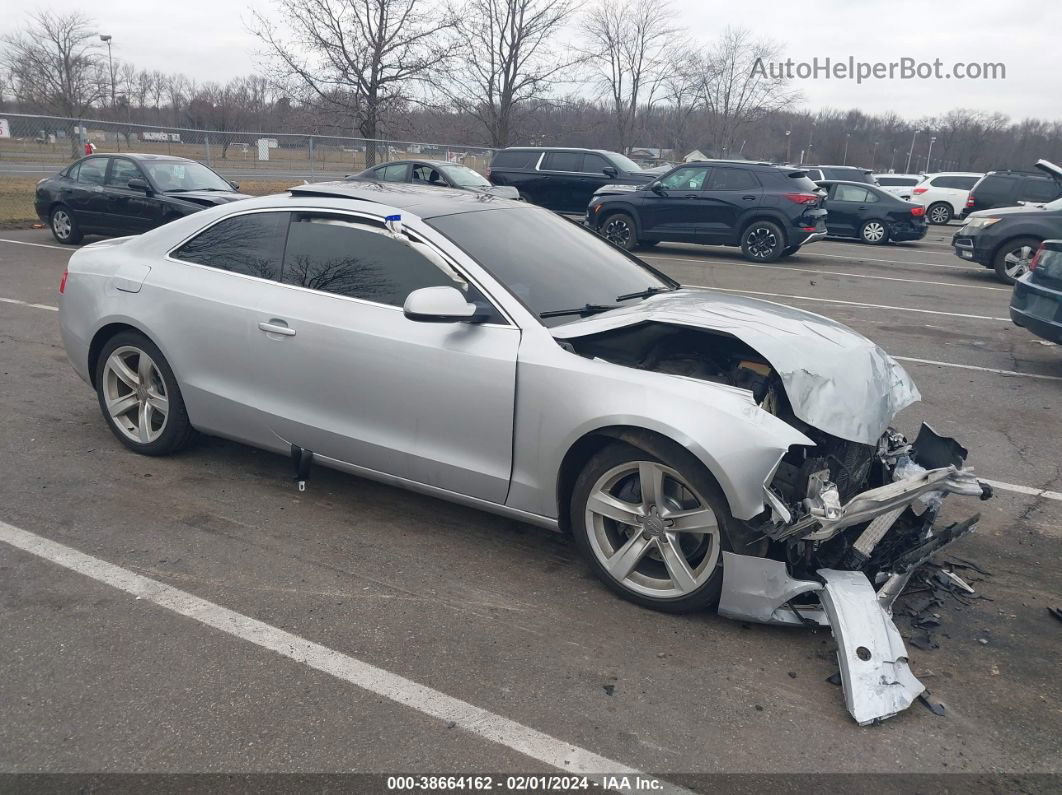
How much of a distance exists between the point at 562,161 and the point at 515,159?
46.8 inches

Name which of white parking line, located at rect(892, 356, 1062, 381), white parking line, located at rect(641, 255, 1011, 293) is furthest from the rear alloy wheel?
white parking line, located at rect(892, 356, 1062, 381)

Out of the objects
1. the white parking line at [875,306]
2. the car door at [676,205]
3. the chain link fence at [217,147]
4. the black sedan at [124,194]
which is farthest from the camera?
the chain link fence at [217,147]

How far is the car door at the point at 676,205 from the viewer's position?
15.5m

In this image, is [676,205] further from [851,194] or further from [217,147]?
[217,147]

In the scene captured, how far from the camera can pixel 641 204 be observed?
15.7 meters

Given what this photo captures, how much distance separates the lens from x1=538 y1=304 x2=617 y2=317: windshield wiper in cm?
385

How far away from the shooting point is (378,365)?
3889 mm

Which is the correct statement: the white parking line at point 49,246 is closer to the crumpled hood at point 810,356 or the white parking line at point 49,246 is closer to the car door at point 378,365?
the car door at point 378,365

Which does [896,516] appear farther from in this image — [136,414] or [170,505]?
[136,414]

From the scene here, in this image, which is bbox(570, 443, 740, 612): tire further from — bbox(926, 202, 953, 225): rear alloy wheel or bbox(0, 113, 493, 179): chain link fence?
bbox(926, 202, 953, 225): rear alloy wheel

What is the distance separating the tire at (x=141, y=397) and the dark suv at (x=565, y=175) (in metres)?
14.1

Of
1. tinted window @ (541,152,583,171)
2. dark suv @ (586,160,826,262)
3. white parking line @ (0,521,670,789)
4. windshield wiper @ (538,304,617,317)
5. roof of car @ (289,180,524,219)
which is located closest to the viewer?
white parking line @ (0,521,670,789)

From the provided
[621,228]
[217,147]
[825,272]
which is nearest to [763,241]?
[825,272]

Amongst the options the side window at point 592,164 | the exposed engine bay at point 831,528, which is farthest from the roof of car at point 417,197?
the side window at point 592,164
